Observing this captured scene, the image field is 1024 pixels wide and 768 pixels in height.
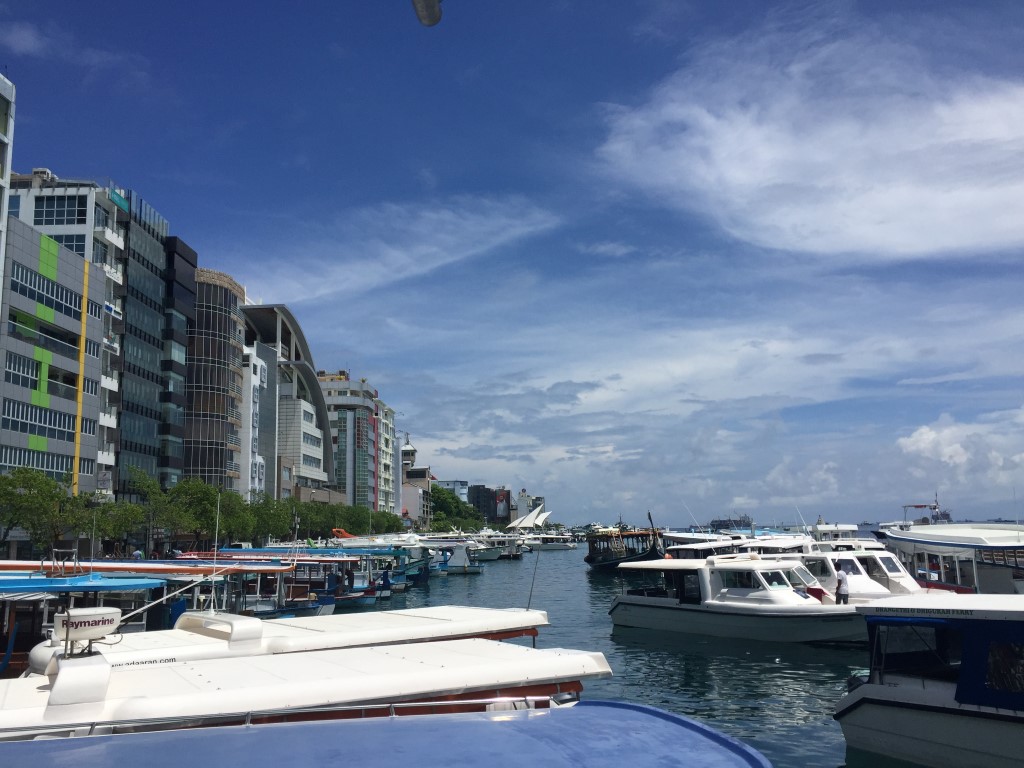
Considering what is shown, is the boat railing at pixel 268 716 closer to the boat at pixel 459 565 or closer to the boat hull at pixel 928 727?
the boat hull at pixel 928 727

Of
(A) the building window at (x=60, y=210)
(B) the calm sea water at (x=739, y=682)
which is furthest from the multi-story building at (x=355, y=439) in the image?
(B) the calm sea water at (x=739, y=682)

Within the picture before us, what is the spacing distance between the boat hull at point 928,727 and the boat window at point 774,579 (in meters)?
16.1

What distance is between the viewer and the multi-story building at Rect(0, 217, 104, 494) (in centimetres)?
6103

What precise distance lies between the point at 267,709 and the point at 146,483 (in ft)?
211

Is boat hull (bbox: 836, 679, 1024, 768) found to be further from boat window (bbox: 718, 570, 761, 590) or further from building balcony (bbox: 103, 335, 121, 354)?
building balcony (bbox: 103, 335, 121, 354)

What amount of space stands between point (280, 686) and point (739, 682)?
66.2ft

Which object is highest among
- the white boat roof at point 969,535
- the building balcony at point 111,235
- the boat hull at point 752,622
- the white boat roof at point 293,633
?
the building balcony at point 111,235

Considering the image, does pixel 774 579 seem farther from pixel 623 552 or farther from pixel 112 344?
pixel 112 344

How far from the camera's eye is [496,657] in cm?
1255

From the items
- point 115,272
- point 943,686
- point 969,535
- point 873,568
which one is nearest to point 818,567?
point 873,568

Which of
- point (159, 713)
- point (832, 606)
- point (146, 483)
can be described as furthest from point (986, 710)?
point (146, 483)

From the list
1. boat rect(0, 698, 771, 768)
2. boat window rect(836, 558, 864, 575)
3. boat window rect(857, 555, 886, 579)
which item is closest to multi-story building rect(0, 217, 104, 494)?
boat window rect(836, 558, 864, 575)

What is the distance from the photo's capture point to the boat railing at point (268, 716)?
8391mm

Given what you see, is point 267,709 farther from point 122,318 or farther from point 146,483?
point 122,318
